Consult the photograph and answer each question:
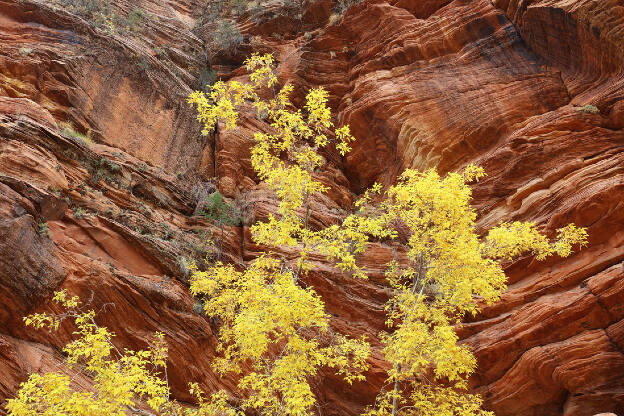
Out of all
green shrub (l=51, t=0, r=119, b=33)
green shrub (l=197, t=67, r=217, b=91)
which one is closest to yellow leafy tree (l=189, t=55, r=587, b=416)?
green shrub (l=51, t=0, r=119, b=33)

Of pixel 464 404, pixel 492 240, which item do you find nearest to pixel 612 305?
pixel 492 240

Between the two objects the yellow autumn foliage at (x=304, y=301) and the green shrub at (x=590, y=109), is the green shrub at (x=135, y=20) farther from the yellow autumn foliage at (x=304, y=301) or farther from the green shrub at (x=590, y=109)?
the green shrub at (x=590, y=109)

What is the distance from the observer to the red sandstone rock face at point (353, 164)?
12172 millimetres

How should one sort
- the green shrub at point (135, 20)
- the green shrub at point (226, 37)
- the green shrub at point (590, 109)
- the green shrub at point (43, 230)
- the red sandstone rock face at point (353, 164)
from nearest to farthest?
the green shrub at point (43, 230), the red sandstone rock face at point (353, 164), the green shrub at point (590, 109), the green shrub at point (135, 20), the green shrub at point (226, 37)

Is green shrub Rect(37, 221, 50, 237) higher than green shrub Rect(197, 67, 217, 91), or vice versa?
green shrub Rect(197, 67, 217, 91)

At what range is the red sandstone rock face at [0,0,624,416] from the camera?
12172 mm

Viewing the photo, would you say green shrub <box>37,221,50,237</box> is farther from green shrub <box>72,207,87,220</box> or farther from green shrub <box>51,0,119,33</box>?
green shrub <box>51,0,119,33</box>

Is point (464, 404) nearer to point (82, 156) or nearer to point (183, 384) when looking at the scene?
point (183, 384)

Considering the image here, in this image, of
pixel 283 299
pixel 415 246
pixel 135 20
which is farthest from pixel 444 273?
pixel 135 20

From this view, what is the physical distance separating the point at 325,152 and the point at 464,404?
14.3m

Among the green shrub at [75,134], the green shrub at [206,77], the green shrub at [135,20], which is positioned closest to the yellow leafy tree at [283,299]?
the green shrub at [75,134]

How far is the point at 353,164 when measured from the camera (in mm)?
22656

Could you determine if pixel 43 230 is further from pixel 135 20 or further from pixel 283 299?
pixel 135 20

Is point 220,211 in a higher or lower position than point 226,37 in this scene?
lower
